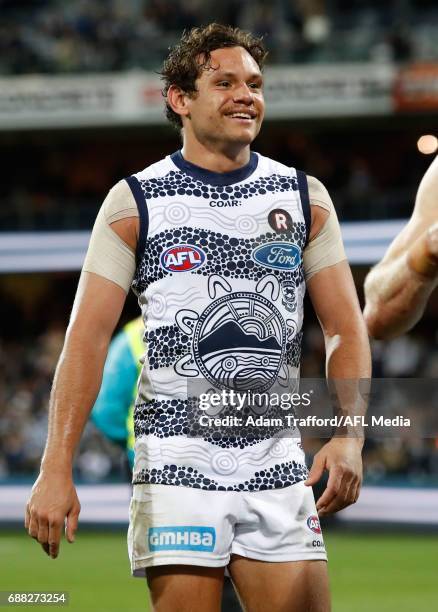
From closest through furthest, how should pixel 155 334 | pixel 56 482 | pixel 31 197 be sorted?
pixel 56 482, pixel 155 334, pixel 31 197

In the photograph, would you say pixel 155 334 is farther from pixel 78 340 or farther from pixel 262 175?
pixel 262 175

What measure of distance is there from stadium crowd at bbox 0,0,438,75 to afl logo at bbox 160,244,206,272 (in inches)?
585

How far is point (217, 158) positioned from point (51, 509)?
101 centimetres

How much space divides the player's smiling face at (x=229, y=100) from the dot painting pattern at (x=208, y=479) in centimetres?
85

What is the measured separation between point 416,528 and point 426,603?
348 cm

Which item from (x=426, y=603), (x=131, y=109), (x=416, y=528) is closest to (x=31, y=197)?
(x=131, y=109)

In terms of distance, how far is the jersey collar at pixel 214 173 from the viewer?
3.00m

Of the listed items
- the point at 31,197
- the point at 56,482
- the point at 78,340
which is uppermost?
the point at 31,197

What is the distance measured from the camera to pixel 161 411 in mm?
2879

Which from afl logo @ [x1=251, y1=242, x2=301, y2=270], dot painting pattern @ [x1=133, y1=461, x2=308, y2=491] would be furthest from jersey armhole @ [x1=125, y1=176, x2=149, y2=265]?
dot painting pattern @ [x1=133, y1=461, x2=308, y2=491]

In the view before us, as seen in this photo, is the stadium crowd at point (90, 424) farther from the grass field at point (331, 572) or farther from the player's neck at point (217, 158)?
the player's neck at point (217, 158)

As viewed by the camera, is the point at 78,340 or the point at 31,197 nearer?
the point at 78,340

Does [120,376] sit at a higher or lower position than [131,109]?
lower

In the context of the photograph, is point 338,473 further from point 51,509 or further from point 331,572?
point 331,572
